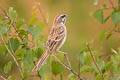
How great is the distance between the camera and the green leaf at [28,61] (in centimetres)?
374

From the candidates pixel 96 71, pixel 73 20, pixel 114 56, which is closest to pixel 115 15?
pixel 114 56

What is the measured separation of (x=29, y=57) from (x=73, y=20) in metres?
6.71

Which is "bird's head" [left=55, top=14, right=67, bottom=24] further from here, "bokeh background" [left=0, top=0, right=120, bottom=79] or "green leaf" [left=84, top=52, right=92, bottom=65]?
"bokeh background" [left=0, top=0, right=120, bottom=79]

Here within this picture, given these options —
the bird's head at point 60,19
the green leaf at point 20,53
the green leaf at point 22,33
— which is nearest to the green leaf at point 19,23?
the green leaf at point 22,33

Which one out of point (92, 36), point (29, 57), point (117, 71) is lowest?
point (92, 36)

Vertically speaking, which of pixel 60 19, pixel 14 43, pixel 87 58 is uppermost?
pixel 14 43

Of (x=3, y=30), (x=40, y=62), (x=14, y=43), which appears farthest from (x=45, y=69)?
(x=3, y=30)

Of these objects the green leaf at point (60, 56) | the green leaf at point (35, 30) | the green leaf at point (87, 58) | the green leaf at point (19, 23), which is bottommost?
the green leaf at point (87, 58)

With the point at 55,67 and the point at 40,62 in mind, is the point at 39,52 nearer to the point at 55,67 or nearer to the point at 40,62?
the point at 40,62

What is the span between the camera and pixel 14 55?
12.4 ft

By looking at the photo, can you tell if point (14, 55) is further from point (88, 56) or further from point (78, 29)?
point (78, 29)

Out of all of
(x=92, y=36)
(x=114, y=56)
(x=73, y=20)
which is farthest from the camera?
(x=73, y=20)

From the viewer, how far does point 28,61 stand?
12.4 feet

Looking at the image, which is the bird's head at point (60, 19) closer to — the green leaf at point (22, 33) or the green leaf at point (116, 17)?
the green leaf at point (116, 17)
